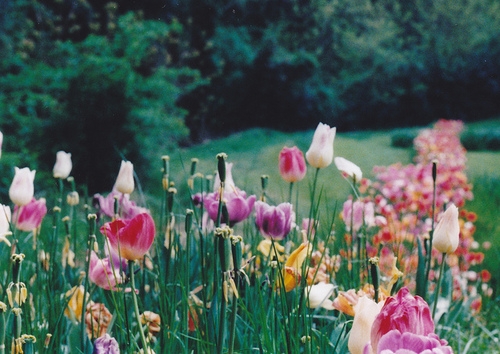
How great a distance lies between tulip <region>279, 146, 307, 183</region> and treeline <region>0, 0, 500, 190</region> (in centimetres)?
330

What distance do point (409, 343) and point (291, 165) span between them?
0.67m

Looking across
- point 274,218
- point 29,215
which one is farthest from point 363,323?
point 29,215

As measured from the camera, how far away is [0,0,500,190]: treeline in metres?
4.90

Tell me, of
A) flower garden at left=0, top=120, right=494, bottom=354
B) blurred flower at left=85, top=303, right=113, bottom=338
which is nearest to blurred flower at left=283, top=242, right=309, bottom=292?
flower garden at left=0, top=120, right=494, bottom=354

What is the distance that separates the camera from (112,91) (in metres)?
4.88

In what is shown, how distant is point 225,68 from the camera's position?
10328mm

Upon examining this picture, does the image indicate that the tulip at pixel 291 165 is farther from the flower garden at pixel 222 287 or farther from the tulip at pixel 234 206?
the tulip at pixel 234 206

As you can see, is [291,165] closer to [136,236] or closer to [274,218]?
[274,218]

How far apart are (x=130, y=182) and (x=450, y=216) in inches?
23.6

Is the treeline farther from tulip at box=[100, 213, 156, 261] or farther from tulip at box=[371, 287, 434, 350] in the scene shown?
tulip at box=[371, 287, 434, 350]

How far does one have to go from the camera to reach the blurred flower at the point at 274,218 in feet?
3.30

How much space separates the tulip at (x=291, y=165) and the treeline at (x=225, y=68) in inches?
130

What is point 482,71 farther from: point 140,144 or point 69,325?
point 69,325

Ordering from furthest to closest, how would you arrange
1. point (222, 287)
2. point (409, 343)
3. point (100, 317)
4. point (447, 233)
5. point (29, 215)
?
1. point (29, 215)
2. point (100, 317)
3. point (447, 233)
4. point (222, 287)
5. point (409, 343)
